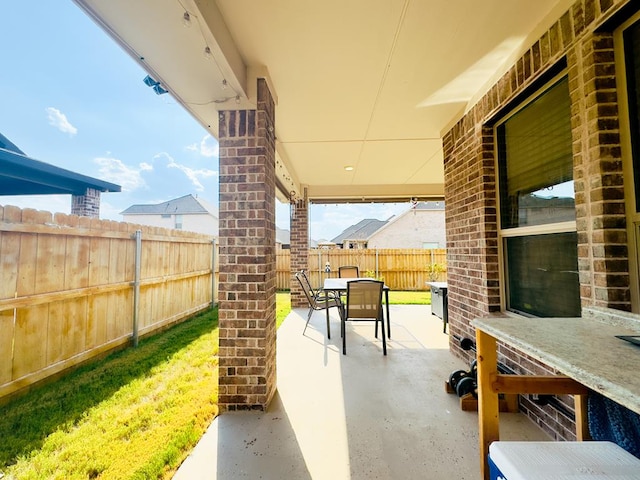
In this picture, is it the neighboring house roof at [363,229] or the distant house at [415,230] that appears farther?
the neighboring house roof at [363,229]

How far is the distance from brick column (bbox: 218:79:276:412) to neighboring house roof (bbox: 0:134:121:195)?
147 inches

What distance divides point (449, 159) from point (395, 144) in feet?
2.81

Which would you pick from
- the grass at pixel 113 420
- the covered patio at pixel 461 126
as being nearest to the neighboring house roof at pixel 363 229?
the covered patio at pixel 461 126

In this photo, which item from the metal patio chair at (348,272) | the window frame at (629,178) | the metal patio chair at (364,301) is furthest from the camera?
the metal patio chair at (348,272)

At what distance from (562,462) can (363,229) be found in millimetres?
23310

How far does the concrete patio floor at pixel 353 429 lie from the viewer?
160 cm

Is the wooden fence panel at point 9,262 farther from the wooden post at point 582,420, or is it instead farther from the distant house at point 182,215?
the distant house at point 182,215

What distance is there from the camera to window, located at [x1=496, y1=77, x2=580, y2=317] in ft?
5.92

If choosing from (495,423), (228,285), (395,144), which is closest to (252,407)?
(228,285)

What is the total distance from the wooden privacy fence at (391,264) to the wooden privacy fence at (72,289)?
17.5ft

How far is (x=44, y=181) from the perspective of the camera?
4.53 m

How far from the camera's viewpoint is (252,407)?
2.16 meters

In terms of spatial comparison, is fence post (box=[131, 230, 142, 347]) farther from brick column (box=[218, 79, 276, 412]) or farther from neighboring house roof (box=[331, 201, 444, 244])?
neighboring house roof (box=[331, 201, 444, 244])

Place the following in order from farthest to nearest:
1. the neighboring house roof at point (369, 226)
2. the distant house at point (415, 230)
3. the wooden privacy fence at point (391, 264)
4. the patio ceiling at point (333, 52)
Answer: the neighboring house roof at point (369, 226)
the distant house at point (415, 230)
the wooden privacy fence at point (391, 264)
the patio ceiling at point (333, 52)
